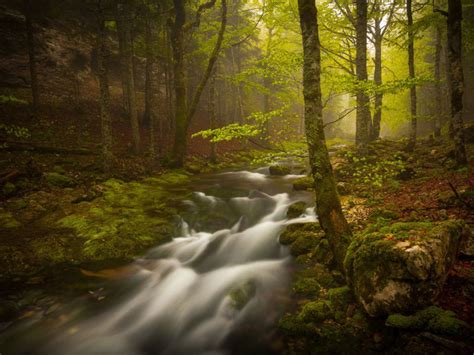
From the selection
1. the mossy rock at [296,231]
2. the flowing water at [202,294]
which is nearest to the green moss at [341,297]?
the flowing water at [202,294]

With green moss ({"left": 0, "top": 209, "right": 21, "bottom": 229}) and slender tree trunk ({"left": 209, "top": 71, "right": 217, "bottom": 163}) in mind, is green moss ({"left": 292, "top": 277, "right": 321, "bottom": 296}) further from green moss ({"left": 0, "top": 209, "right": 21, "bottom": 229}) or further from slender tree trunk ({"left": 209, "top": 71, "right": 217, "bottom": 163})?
slender tree trunk ({"left": 209, "top": 71, "right": 217, "bottom": 163})

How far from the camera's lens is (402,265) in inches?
140

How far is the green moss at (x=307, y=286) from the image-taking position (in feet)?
16.3

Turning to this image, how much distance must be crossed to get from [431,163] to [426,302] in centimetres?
862

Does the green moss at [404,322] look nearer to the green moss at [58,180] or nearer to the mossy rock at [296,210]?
the mossy rock at [296,210]

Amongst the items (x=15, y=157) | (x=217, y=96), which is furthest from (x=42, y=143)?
(x=217, y=96)

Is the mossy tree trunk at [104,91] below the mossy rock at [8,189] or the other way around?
the other way around

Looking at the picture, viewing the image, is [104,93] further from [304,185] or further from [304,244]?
[304,244]

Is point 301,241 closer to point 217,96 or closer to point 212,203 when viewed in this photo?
point 212,203

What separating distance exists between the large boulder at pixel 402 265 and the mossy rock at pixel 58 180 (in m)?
9.78

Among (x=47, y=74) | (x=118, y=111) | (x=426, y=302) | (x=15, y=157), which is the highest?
(x=47, y=74)

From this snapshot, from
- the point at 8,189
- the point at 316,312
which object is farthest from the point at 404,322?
the point at 8,189

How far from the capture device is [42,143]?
43.5ft

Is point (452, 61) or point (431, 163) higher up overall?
point (452, 61)
